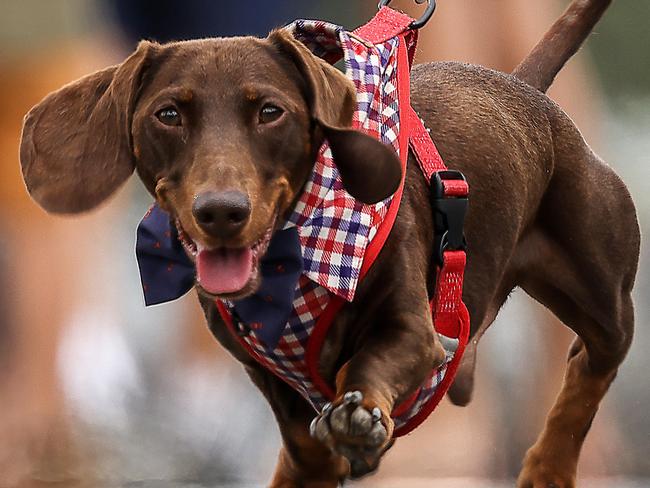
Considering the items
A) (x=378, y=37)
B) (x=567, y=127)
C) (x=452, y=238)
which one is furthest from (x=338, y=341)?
(x=567, y=127)

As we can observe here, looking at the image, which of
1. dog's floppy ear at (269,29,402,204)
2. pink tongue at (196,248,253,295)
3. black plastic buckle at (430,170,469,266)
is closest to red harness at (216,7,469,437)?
black plastic buckle at (430,170,469,266)

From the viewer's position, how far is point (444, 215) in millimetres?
2959

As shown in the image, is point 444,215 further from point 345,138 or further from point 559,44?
point 559,44

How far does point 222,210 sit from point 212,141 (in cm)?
17

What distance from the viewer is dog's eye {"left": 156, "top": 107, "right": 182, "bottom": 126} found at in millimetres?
2479

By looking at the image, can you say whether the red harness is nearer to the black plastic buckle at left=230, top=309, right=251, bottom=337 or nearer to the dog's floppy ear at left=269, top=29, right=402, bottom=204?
the black plastic buckle at left=230, top=309, right=251, bottom=337

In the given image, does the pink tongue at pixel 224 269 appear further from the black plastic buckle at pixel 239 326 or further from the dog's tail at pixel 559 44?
the dog's tail at pixel 559 44

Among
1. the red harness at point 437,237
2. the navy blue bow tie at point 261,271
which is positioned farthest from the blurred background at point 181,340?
the navy blue bow tie at point 261,271

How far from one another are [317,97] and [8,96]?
331 cm

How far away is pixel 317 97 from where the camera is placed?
250 cm

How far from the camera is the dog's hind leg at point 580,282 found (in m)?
3.50

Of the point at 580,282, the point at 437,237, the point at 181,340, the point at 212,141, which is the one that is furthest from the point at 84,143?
the point at 181,340

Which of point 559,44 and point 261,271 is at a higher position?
point 261,271

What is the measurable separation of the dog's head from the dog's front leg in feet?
0.91
